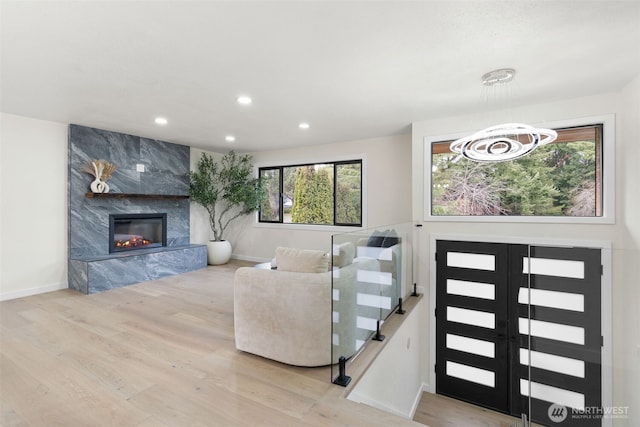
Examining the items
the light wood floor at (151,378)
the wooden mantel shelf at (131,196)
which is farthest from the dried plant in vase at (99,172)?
the light wood floor at (151,378)

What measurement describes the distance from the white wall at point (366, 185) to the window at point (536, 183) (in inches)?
39.1

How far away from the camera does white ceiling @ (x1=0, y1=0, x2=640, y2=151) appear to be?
71.0 inches

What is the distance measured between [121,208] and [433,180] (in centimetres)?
519

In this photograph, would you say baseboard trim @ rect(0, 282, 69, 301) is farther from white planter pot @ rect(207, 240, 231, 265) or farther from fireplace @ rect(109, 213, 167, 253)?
white planter pot @ rect(207, 240, 231, 265)

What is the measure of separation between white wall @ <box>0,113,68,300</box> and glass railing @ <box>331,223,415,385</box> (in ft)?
15.3

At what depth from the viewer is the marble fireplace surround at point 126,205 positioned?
4457mm

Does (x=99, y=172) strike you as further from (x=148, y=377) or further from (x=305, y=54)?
(x=305, y=54)

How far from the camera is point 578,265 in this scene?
10.2ft

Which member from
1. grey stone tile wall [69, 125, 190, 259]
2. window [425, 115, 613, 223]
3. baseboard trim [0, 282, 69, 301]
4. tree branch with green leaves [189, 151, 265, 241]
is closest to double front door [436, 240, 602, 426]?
window [425, 115, 613, 223]

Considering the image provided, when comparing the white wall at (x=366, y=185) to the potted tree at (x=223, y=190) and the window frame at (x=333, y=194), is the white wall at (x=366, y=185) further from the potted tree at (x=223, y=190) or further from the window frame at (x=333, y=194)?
the potted tree at (x=223, y=190)

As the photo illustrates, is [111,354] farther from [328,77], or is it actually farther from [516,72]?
[516,72]

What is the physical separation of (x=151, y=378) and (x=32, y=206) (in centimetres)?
371

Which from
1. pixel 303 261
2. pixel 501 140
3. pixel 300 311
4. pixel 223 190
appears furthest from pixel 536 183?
pixel 223 190

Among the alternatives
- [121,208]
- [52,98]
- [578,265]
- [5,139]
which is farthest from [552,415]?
[5,139]
